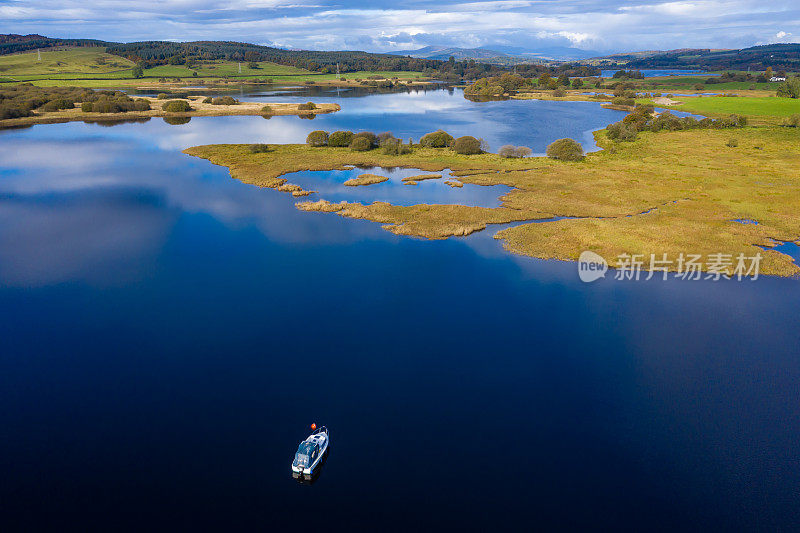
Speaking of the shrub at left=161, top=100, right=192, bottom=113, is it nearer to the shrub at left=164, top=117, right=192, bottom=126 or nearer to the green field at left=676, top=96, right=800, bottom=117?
the shrub at left=164, top=117, right=192, bottom=126

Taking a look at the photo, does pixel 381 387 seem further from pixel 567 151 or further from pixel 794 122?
pixel 794 122

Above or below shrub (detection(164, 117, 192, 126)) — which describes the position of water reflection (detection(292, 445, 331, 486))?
below

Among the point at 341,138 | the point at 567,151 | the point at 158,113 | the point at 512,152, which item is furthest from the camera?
the point at 158,113

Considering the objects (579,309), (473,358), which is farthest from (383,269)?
(579,309)

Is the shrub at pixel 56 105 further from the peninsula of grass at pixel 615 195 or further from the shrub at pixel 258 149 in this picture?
the shrub at pixel 258 149

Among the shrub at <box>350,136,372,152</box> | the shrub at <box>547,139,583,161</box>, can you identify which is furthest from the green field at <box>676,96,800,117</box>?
the shrub at <box>350,136,372,152</box>

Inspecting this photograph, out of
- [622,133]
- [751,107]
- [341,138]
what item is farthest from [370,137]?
[751,107]

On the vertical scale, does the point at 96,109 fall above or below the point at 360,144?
above
